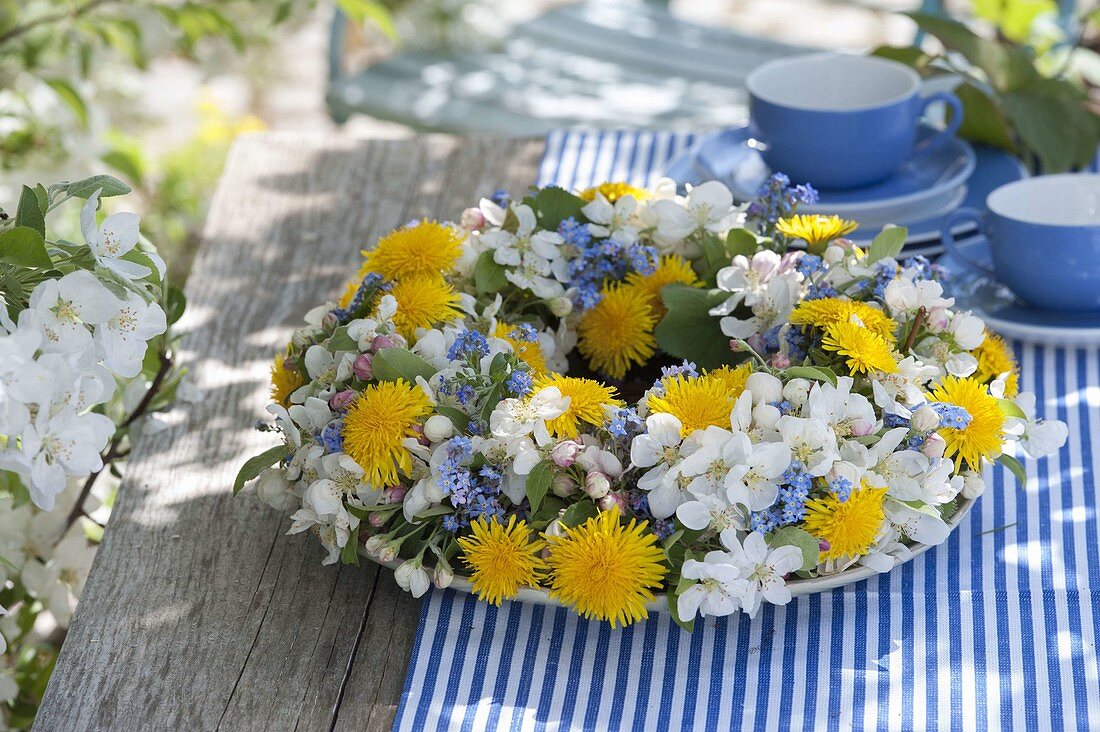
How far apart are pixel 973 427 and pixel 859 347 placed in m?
0.11

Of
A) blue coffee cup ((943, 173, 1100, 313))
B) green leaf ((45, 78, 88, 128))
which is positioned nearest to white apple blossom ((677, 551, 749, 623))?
blue coffee cup ((943, 173, 1100, 313))

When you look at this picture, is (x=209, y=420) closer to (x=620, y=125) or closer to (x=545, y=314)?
(x=545, y=314)

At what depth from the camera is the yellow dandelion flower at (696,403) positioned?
0.83 meters

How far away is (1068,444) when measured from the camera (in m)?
1.09

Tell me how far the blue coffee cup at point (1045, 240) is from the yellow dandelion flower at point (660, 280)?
35cm

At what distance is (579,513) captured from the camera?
83 centimetres

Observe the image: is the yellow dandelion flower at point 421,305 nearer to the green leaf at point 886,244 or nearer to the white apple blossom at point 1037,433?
the green leaf at point 886,244

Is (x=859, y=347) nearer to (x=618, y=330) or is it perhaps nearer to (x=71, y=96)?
(x=618, y=330)

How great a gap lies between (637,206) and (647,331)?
13 cm

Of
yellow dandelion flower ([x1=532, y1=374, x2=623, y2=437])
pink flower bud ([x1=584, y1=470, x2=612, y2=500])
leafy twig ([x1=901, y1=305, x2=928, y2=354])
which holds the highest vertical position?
leafy twig ([x1=901, y1=305, x2=928, y2=354])

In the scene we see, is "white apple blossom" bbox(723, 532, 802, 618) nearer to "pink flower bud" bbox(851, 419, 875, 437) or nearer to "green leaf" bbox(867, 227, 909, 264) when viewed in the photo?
"pink flower bud" bbox(851, 419, 875, 437)

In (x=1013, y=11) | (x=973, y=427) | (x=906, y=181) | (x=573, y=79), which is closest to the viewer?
(x=973, y=427)

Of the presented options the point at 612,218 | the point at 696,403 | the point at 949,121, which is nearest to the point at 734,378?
the point at 696,403

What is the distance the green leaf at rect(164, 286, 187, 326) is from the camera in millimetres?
1147
